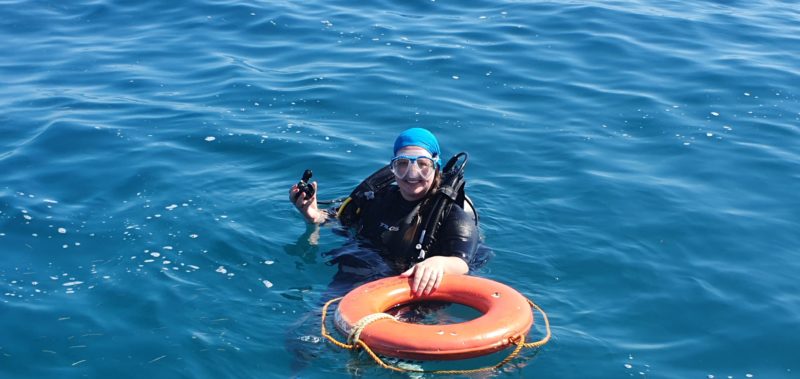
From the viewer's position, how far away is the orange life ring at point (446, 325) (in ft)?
17.2

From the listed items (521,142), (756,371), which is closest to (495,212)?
(521,142)

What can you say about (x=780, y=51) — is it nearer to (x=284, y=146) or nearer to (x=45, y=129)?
(x=284, y=146)

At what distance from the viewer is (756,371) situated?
5812mm

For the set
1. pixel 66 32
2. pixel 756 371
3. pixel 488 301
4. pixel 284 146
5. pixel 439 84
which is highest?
pixel 66 32

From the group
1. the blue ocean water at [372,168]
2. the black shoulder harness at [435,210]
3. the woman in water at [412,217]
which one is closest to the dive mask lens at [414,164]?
the woman in water at [412,217]

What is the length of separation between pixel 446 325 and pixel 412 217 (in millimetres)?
1264

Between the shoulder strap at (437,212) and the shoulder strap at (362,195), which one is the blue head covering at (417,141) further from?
the shoulder strap at (362,195)

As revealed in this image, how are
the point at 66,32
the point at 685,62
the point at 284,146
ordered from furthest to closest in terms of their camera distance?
the point at 66,32, the point at 685,62, the point at 284,146

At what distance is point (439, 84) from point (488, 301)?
19.1 feet

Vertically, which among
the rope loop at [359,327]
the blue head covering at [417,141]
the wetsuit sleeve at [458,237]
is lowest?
the rope loop at [359,327]

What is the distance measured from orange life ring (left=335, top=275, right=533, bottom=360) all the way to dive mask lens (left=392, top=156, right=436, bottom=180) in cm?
80

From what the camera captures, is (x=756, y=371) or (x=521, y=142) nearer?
(x=756, y=371)

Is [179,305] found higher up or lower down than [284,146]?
lower down

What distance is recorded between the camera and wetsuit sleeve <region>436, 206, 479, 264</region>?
624 cm
